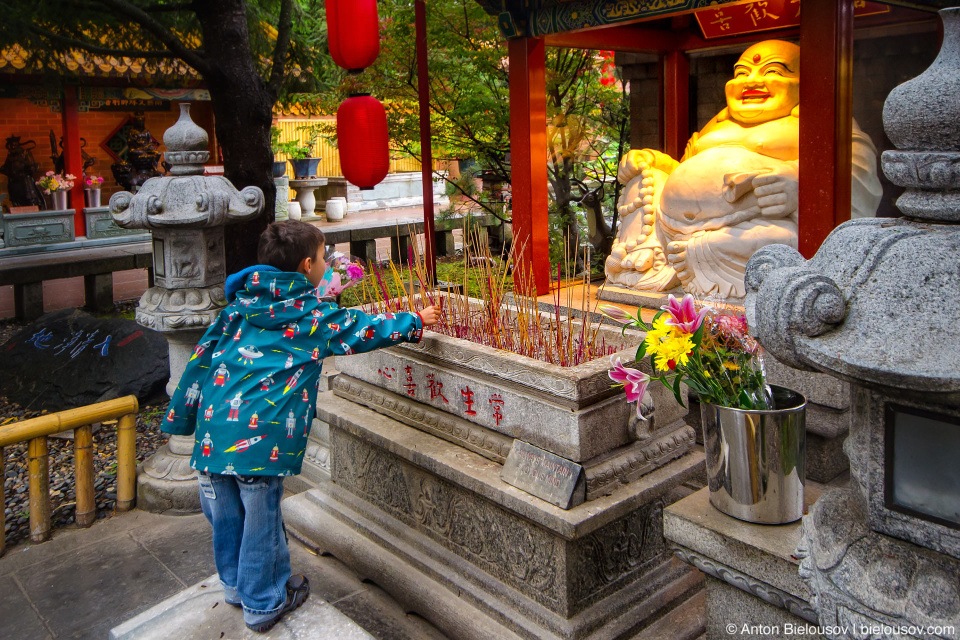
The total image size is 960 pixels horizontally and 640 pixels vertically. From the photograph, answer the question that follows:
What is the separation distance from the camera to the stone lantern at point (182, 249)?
390 cm

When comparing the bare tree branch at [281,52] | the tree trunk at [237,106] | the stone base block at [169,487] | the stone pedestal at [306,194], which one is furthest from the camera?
the stone pedestal at [306,194]

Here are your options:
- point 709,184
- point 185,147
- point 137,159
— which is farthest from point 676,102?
point 137,159

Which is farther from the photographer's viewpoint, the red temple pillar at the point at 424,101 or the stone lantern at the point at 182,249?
the red temple pillar at the point at 424,101

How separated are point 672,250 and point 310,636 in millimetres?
2905

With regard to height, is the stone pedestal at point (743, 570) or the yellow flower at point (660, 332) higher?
the yellow flower at point (660, 332)

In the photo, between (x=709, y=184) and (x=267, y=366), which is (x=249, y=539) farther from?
(x=709, y=184)

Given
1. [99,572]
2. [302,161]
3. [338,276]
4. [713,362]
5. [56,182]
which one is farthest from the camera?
[302,161]

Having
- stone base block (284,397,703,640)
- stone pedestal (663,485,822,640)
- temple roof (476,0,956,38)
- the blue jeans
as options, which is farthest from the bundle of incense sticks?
temple roof (476,0,956,38)

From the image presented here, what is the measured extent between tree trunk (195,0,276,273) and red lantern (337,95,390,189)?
149 cm

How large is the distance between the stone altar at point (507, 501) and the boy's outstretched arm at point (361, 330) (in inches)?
12.4

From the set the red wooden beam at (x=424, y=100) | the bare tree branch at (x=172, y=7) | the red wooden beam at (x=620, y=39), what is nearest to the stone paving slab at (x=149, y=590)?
the red wooden beam at (x=424, y=100)

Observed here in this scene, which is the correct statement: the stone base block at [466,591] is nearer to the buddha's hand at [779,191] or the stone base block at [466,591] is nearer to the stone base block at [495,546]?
the stone base block at [495,546]

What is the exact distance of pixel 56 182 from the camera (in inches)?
500

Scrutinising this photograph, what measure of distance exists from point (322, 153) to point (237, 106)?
12.6m
